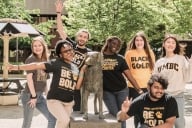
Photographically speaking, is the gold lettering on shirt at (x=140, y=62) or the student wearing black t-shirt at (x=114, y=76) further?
the gold lettering on shirt at (x=140, y=62)

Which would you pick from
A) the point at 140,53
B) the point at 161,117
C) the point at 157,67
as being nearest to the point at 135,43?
the point at 140,53

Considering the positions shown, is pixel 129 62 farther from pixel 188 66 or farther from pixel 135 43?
pixel 188 66

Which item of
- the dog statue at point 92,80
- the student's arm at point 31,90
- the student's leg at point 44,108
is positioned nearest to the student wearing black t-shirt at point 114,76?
the dog statue at point 92,80

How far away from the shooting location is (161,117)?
4.99 meters

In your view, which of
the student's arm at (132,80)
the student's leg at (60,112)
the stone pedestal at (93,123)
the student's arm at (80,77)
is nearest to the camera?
the student's leg at (60,112)

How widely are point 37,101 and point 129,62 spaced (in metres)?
1.50

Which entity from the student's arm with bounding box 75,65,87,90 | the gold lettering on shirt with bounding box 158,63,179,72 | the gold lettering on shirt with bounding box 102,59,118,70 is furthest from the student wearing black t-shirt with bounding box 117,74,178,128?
the gold lettering on shirt with bounding box 102,59,118,70

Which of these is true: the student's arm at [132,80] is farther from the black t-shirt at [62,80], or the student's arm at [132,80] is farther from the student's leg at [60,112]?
the student's leg at [60,112]

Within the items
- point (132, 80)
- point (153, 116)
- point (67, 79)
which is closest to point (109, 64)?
point (132, 80)

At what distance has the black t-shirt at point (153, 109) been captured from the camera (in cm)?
496

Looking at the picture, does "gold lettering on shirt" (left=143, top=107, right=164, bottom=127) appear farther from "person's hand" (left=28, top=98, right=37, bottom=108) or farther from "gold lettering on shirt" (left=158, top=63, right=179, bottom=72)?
"person's hand" (left=28, top=98, right=37, bottom=108)

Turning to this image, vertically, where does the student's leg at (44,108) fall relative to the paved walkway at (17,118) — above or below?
above

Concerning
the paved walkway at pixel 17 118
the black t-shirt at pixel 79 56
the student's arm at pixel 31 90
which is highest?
the black t-shirt at pixel 79 56

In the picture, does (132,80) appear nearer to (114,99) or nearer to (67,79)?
(114,99)
